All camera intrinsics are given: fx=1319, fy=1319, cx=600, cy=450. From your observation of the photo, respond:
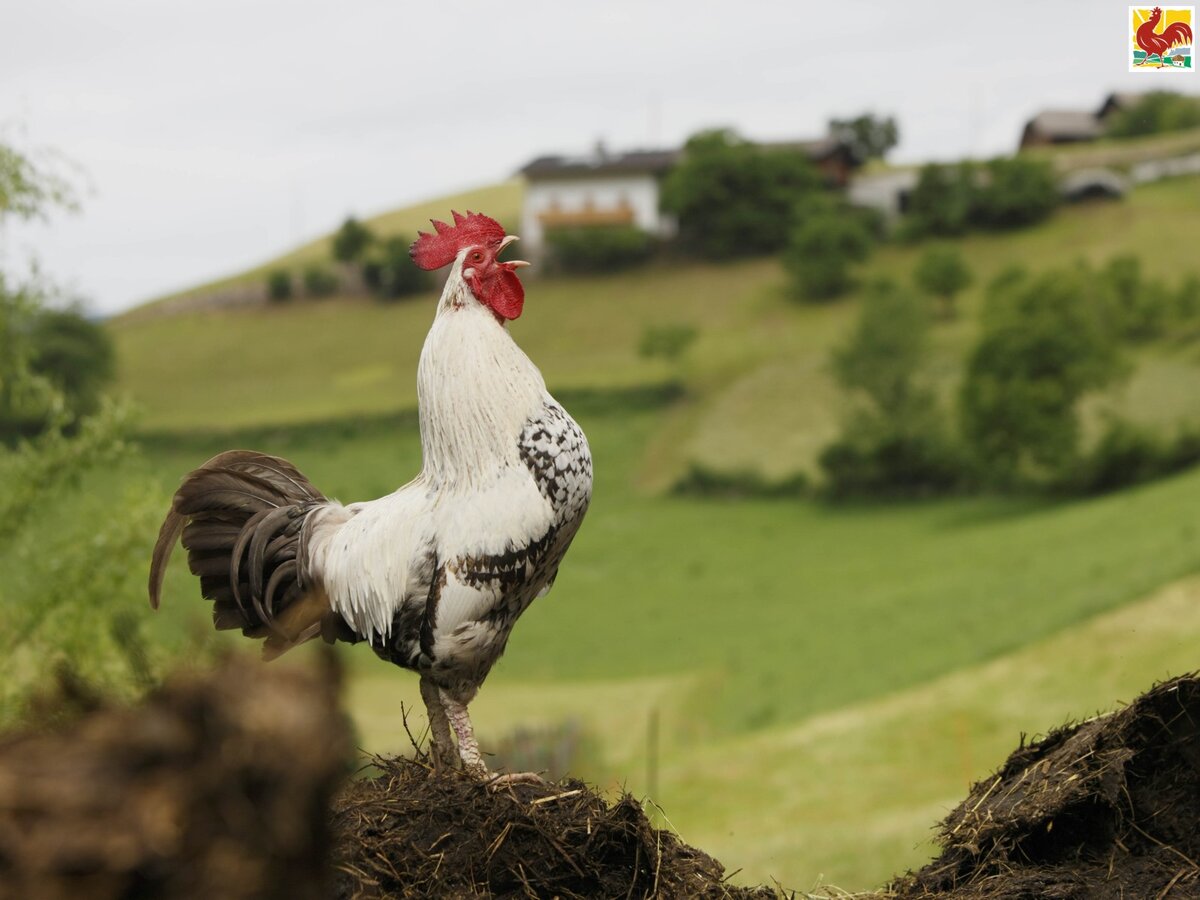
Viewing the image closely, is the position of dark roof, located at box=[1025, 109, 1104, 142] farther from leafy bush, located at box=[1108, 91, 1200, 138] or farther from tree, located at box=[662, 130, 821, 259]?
tree, located at box=[662, 130, 821, 259]

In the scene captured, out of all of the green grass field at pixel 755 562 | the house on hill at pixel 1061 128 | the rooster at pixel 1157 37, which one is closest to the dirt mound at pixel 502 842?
the green grass field at pixel 755 562

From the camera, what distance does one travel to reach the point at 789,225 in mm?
86812

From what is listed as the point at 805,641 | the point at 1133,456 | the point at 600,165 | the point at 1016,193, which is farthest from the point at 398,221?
the point at 805,641

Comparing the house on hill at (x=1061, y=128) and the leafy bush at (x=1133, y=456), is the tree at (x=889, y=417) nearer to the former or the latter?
Answer: the leafy bush at (x=1133, y=456)

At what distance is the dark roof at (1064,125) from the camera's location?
9500cm

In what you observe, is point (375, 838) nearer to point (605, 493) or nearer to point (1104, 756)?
point (1104, 756)

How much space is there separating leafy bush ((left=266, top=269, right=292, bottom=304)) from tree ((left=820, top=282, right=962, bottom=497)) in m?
39.9

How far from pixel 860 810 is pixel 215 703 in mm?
21437

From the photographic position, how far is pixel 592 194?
95.8 metres

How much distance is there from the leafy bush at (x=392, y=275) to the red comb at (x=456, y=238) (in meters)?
76.2

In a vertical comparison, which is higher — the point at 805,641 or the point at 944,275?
the point at 944,275

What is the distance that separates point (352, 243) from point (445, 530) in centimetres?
8446

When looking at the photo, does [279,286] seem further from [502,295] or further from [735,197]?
[502,295]

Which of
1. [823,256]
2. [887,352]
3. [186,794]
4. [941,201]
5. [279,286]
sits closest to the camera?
[186,794]
